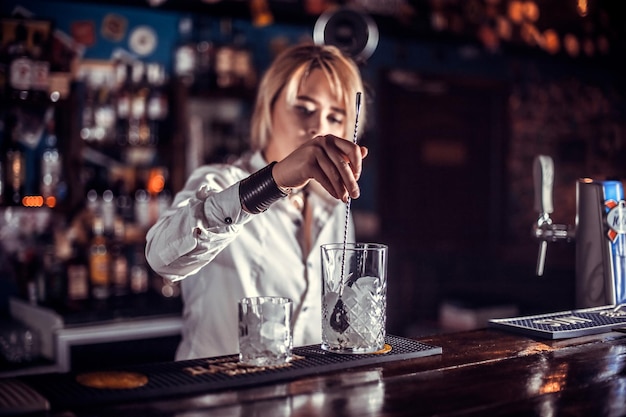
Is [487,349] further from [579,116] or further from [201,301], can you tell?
[579,116]

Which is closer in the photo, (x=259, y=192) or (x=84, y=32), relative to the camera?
(x=259, y=192)

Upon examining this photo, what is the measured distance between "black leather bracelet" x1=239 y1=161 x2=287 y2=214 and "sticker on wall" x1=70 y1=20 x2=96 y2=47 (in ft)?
9.47

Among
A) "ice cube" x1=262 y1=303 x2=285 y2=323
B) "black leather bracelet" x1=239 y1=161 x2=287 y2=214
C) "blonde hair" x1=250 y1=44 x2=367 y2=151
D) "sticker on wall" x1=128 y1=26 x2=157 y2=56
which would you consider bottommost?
"ice cube" x1=262 y1=303 x2=285 y2=323

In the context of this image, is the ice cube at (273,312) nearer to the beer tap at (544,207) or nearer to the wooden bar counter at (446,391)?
the wooden bar counter at (446,391)

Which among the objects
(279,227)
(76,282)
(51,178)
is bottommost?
(76,282)

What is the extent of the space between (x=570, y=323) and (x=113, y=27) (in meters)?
3.20

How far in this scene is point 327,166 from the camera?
1.43 meters

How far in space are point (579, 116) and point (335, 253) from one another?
5.59 meters

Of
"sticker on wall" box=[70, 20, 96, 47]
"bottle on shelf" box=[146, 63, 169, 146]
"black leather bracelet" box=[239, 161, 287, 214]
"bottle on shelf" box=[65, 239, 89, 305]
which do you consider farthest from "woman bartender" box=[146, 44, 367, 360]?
"sticker on wall" box=[70, 20, 96, 47]

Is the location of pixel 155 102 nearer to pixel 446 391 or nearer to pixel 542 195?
pixel 542 195

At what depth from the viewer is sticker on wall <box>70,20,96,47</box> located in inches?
159

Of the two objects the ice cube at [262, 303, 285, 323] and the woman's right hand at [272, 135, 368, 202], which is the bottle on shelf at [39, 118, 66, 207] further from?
the ice cube at [262, 303, 285, 323]


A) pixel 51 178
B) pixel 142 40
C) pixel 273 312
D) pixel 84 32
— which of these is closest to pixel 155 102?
pixel 142 40

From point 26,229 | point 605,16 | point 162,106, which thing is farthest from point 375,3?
point 26,229
